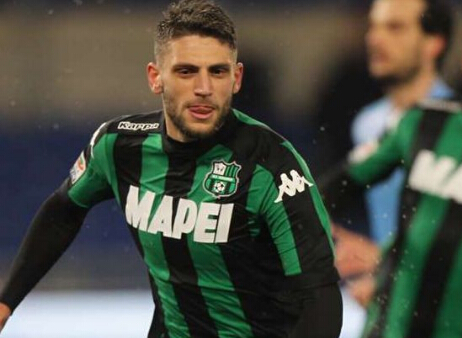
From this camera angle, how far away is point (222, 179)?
3.82 m

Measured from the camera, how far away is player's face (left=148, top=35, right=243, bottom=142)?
369cm

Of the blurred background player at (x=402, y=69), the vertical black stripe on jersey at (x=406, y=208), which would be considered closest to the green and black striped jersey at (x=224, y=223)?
the vertical black stripe on jersey at (x=406, y=208)

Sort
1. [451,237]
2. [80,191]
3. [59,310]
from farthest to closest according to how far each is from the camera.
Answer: [59,310], [451,237], [80,191]

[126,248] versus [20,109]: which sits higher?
[20,109]

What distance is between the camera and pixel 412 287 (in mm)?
4793

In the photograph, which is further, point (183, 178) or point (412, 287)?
point (412, 287)

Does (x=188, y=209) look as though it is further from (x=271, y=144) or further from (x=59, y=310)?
(x=59, y=310)

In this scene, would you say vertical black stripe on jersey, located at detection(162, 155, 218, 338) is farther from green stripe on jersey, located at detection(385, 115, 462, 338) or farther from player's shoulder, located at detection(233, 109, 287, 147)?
green stripe on jersey, located at detection(385, 115, 462, 338)

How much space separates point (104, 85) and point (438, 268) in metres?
4.83

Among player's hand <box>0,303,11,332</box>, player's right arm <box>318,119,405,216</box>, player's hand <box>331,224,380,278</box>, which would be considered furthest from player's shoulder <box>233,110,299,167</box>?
player's hand <box>331,224,380,278</box>

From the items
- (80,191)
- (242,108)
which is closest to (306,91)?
(242,108)

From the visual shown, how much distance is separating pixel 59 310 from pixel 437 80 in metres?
2.42

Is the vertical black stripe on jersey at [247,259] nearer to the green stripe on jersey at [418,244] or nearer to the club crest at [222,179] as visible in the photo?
the club crest at [222,179]

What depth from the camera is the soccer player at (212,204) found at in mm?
3680
